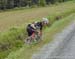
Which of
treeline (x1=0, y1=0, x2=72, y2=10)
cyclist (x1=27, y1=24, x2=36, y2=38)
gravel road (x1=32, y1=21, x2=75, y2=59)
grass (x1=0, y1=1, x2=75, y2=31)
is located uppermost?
cyclist (x1=27, y1=24, x2=36, y2=38)

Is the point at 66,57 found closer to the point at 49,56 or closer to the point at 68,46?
the point at 49,56

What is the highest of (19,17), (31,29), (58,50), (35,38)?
(31,29)

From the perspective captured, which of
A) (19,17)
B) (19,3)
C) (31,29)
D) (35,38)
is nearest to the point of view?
(31,29)

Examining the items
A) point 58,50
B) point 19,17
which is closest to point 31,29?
point 58,50

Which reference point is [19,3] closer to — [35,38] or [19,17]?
[19,17]

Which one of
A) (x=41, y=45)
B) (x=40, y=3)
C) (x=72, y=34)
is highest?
(x=41, y=45)

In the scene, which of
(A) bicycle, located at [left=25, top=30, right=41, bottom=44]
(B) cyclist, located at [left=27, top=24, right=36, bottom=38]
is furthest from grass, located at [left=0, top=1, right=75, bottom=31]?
(B) cyclist, located at [left=27, top=24, right=36, bottom=38]

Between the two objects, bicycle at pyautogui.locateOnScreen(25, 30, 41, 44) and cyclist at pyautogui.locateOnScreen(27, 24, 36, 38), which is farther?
A: bicycle at pyautogui.locateOnScreen(25, 30, 41, 44)

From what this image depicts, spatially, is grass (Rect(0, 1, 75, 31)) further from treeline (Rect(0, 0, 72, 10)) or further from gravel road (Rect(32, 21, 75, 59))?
treeline (Rect(0, 0, 72, 10))

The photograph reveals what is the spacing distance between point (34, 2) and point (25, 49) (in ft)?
148

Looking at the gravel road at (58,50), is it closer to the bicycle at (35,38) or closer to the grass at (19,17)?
the bicycle at (35,38)

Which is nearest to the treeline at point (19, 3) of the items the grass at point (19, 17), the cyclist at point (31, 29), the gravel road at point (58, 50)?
the grass at point (19, 17)

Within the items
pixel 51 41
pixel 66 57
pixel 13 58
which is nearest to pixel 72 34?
pixel 51 41

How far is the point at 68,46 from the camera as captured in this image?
18562 mm
